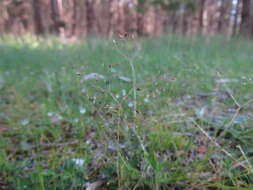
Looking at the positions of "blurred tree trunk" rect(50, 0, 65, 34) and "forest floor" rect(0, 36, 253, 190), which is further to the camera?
"blurred tree trunk" rect(50, 0, 65, 34)

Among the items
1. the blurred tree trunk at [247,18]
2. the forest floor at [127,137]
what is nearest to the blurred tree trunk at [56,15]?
the blurred tree trunk at [247,18]

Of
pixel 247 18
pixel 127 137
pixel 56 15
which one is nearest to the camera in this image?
pixel 127 137

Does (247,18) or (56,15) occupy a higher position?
(56,15)

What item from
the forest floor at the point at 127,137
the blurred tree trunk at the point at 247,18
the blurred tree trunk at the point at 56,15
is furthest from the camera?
the blurred tree trunk at the point at 56,15

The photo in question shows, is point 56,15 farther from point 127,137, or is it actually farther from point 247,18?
point 127,137

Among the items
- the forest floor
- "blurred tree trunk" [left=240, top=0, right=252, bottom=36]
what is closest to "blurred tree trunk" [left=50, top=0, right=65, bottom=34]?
"blurred tree trunk" [left=240, top=0, right=252, bottom=36]

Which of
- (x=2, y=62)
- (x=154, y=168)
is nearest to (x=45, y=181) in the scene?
(x=154, y=168)

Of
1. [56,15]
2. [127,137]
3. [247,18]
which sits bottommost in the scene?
[127,137]

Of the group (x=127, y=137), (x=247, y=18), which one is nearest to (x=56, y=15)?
(x=247, y=18)

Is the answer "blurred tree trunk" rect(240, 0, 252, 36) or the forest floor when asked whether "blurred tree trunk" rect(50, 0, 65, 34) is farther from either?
the forest floor

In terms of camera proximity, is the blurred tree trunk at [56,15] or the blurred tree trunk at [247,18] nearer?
the blurred tree trunk at [247,18]

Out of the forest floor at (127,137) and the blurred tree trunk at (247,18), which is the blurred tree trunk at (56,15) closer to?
the blurred tree trunk at (247,18)

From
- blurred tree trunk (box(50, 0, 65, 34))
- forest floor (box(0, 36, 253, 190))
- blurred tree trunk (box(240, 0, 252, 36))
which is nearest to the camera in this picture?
forest floor (box(0, 36, 253, 190))

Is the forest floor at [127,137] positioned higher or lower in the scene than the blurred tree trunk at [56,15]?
lower
